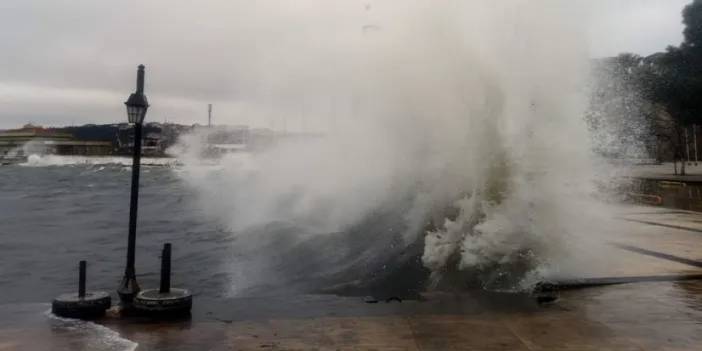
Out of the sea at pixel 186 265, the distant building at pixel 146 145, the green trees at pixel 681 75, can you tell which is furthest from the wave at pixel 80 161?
the sea at pixel 186 265

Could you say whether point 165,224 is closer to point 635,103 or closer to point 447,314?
point 447,314

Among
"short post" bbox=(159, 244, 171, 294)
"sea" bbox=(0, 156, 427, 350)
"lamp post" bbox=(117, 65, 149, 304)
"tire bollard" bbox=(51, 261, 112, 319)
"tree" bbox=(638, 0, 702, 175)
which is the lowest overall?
"sea" bbox=(0, 156, 427, 350)

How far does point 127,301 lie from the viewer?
7.72m

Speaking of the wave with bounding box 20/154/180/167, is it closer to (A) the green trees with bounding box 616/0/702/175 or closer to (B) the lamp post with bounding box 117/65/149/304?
(A) the green trees with bounding box 616/0/702/175

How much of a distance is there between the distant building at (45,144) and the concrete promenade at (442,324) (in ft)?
544

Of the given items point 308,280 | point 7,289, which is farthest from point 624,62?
point 7,289

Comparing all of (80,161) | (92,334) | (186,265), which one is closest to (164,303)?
(92,334)

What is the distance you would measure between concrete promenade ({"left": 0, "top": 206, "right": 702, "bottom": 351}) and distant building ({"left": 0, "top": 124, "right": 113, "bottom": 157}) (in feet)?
544

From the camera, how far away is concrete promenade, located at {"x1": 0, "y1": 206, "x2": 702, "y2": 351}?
19.2 feet

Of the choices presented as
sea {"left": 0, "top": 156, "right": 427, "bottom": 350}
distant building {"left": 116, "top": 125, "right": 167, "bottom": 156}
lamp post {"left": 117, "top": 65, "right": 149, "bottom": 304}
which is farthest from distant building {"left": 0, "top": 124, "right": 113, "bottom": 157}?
lamp post {"left": 117, "top": 65, "right": 149, "bottom": 304}

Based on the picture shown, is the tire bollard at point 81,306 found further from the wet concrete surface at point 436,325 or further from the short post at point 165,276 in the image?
the short post at point 165,276

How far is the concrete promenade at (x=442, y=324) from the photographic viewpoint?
5863mm

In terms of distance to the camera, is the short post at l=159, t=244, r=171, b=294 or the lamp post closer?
the short post at l=159, t=244, r=171, b=294

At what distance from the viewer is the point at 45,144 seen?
506 ft
